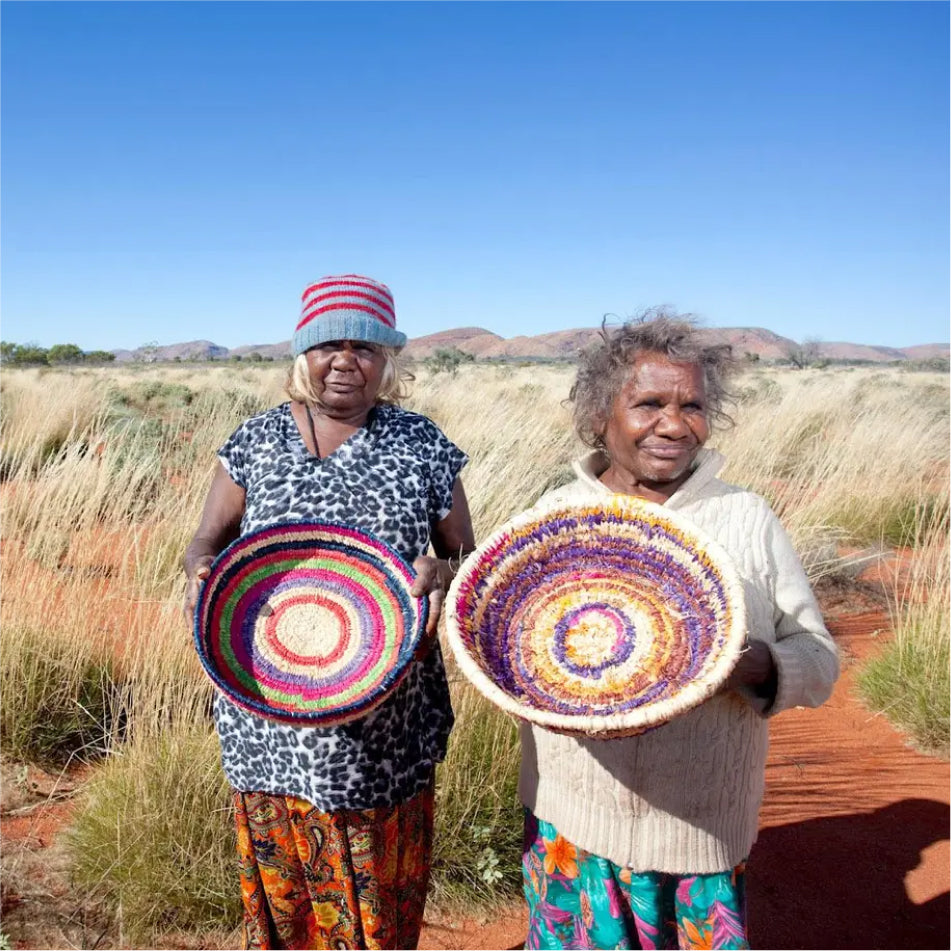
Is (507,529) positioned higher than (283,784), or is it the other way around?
(507,529)

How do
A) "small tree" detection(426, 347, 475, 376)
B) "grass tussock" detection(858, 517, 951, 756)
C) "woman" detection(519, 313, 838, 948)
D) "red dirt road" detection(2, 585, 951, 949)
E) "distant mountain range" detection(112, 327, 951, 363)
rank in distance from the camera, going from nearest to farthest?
"woman" detection(519, 313, 838, 948) → "red dirt road" detection(2, 585, 951, 949) → "grass tussock" detection(858, 517, 951, 756) → "small tree" detection(426, 347, 475, 376) → "distant mountain range" detection(112, 327, 951, 363)

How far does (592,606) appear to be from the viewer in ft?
5.20

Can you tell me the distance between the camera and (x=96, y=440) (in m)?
4.01

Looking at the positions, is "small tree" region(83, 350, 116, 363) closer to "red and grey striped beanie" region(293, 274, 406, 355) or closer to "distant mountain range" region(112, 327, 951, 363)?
"distant mountain range" region(112, 327, 951, 363)

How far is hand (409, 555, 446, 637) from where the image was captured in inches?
64.5

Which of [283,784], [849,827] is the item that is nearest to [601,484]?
A: [283,784]

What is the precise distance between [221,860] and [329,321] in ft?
6.00

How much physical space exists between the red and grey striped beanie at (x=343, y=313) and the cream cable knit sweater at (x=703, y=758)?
716 millimetres

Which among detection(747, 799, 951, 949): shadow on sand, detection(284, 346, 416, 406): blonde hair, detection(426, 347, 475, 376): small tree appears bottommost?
detection(747, 799, 951, 949): shadow on sand

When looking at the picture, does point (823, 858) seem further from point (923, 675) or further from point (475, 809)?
point (475, 809)

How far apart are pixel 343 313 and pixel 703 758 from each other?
1.25m

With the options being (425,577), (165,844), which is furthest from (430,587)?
(165,844)

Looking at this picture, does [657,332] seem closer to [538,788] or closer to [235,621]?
[538,788]

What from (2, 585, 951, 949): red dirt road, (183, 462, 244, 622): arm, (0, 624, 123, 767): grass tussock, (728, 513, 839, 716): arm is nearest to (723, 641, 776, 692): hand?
(728, 513, 839, 716): arm
